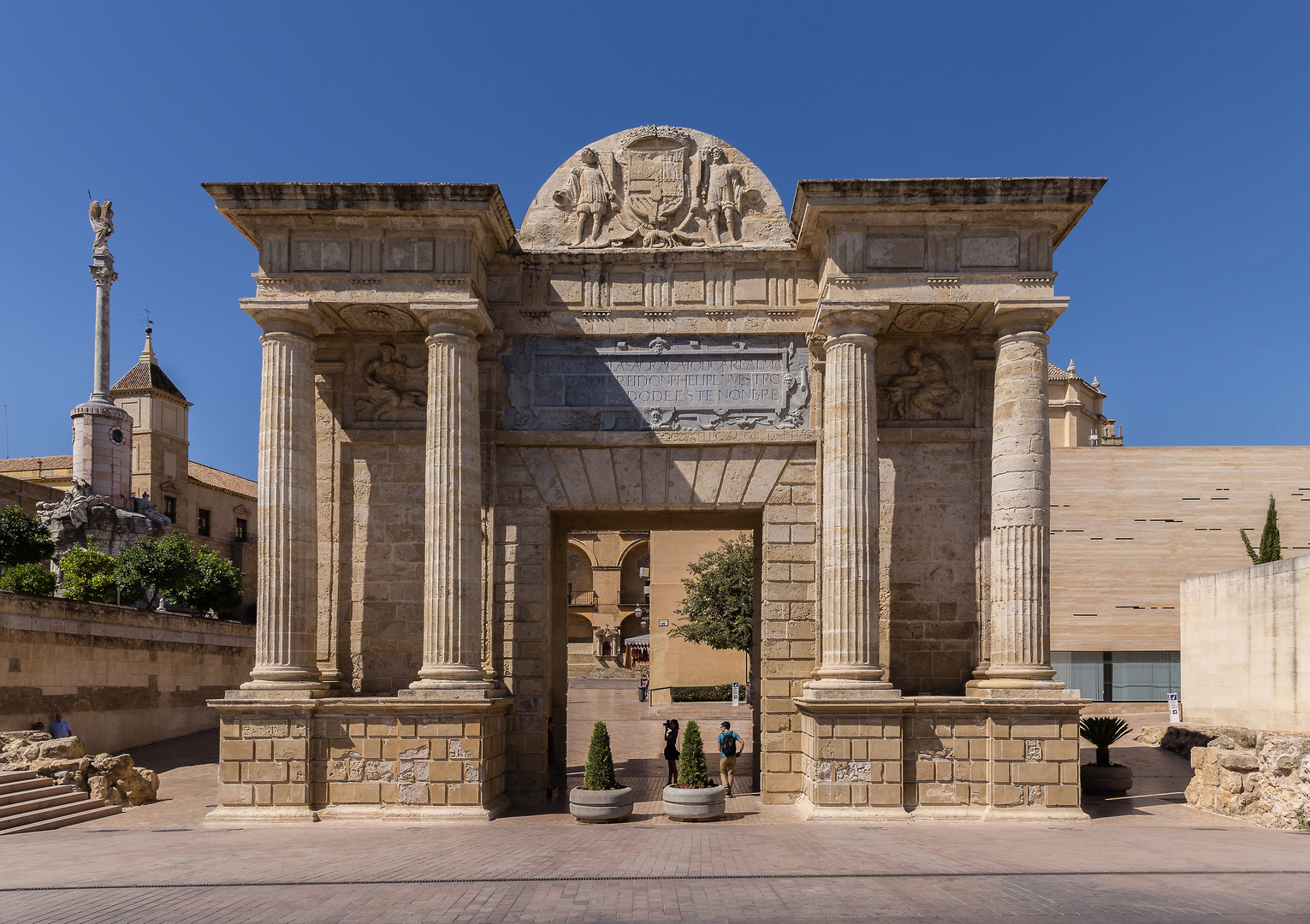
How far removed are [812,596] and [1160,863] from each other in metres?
6.01

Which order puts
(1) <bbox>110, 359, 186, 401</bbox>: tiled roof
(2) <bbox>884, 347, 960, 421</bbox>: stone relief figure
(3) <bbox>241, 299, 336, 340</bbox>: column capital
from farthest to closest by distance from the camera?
1. (1) <bbox>110, 359, 186, 401</bbox>: tiled roof
2. (2) <bbox>884, 347, 960, 421</bbox>: stone relief figure
3. (3) <bbox>241, 299, 336, 340</bbox>: column capital

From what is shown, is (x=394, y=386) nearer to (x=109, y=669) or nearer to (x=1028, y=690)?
(x=1028, y=690)

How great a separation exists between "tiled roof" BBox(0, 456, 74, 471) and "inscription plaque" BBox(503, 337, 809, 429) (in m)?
43.5

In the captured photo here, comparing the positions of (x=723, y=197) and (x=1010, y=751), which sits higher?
(x=723, y=197)

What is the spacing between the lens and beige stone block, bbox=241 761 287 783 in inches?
539

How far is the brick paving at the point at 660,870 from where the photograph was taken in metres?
8.33

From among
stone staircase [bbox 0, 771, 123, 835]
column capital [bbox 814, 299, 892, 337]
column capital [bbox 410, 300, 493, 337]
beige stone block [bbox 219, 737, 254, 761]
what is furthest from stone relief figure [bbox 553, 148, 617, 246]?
stone staircase [bbox 0, 771, 123, 835]

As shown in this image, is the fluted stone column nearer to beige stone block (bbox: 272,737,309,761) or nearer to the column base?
the column base

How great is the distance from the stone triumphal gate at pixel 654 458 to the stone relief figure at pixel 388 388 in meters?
0.04

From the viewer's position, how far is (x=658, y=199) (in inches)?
631

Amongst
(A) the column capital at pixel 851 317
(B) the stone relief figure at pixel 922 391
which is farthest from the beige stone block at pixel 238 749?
(B) the stone relief figure at pixel 922 391

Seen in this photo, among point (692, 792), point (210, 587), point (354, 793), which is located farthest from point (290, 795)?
point (210, 587)

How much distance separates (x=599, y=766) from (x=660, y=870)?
3.70 m

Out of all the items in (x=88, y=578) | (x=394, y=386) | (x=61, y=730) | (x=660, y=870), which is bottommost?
(x=61, y=730)
